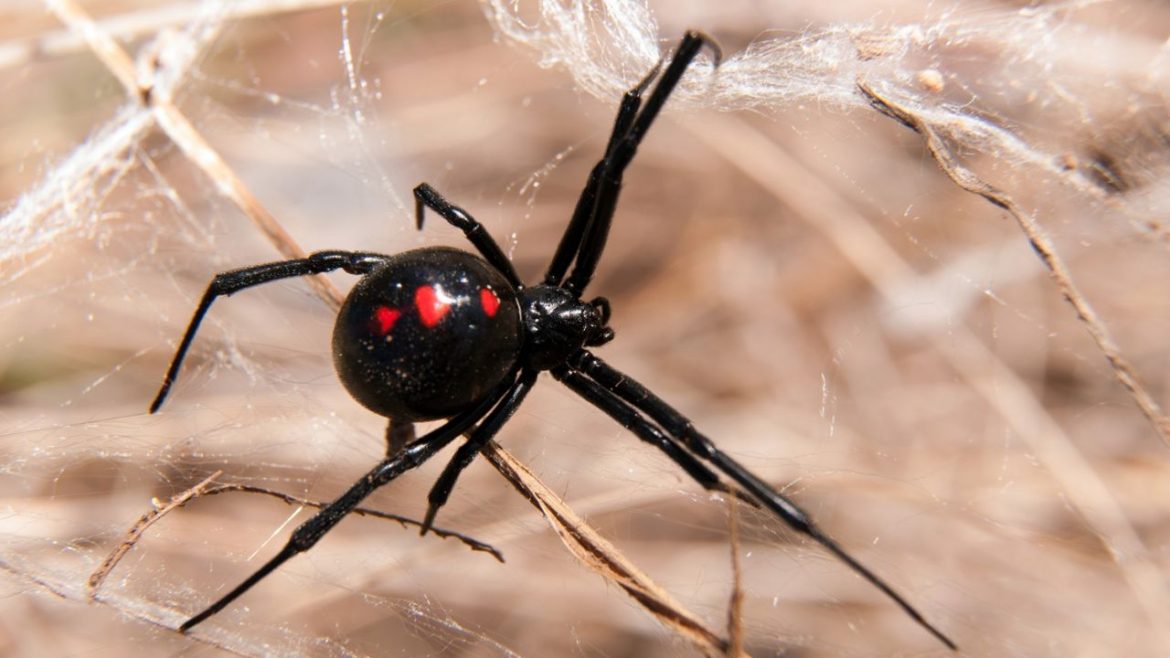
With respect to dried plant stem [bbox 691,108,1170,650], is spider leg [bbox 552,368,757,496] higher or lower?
lower

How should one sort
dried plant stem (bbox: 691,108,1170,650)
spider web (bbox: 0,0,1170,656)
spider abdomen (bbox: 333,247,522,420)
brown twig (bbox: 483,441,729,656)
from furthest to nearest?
dried plant stem (bbox: 691,108,1170,650), spider web (bbox: 0,0,1170,656), spider abdomen (bbox: 333,247,522,420), brown twig (bbox: 483,441,729,656)

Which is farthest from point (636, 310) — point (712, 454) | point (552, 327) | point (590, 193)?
point (712, 454)

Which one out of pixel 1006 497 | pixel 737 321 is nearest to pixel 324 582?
pixel 737 321

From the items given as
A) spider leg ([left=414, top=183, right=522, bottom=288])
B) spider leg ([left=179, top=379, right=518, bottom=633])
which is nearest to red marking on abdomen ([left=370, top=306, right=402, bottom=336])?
spider leg ([left=179, top=379, right=518, bottom=633])

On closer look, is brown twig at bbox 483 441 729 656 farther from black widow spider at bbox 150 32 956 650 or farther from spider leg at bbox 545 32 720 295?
spider leg at bbox 545 32 720 295

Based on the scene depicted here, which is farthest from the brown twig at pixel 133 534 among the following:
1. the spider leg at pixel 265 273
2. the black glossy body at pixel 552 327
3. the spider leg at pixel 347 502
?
the black glossy body at pixel 552 327

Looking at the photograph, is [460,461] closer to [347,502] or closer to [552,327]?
[347,502]

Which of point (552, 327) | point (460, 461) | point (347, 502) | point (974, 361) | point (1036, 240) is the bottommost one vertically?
point (347, 502)
